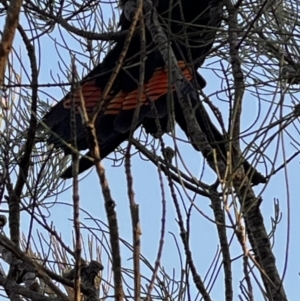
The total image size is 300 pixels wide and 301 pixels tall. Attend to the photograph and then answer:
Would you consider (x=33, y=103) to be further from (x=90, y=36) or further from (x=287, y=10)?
(x=287, y=10)

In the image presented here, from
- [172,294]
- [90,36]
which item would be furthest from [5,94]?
[172,294]

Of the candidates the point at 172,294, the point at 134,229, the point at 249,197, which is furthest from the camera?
the point at 172,294

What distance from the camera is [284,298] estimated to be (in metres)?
1.27

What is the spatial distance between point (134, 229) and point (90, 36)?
1.09m

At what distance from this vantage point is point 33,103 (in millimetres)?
1521

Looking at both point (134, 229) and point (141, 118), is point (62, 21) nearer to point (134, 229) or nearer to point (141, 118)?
point (141, 118)

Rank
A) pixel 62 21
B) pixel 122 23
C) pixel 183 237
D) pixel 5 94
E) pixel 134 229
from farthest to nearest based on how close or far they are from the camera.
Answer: pixel 122 23, pixel 5 94, pixel 62 21, pixel 183 237, pixel 134 229

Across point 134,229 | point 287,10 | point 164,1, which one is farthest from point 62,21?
point 134,229

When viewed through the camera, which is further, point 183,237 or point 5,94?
point 5,94

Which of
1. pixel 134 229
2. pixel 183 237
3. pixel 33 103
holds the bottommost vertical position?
pixel 134 229

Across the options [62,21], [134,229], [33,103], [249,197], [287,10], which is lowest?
[134,229]

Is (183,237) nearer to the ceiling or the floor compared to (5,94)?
nearer to the floor

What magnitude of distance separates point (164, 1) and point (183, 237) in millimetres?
1375

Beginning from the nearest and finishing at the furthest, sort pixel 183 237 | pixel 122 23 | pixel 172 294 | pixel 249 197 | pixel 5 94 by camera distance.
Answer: pixel 183 237 < pixel 249 197 < pixel 172 294 < pixel 5 94 < pixel 122 23
